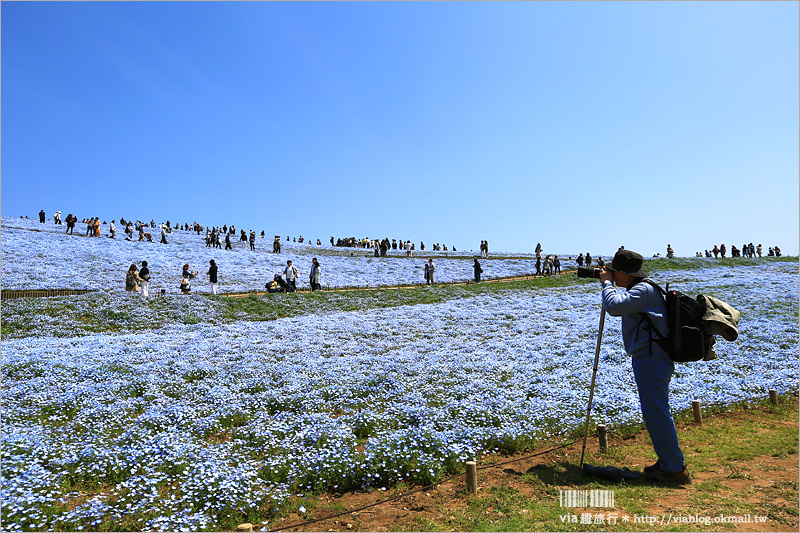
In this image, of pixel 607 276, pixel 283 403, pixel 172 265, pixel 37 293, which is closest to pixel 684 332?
pixel 607 276

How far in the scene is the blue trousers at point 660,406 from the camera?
18.8 ft

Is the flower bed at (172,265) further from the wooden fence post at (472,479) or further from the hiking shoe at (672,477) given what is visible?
the hiking shoe at (672,477)

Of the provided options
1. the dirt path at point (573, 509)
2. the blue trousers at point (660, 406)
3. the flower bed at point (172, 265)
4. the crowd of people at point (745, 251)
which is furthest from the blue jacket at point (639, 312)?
the crowd of people at point (745, 251)

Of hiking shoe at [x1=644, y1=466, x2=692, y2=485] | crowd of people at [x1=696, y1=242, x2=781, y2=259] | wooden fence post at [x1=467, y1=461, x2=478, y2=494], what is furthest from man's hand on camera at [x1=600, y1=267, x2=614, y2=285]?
crowd of people at [x1=696, y1=242, x2=781, y2=259]

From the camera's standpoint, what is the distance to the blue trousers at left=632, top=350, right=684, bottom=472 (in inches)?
226

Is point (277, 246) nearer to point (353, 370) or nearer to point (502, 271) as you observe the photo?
point (502, 271)

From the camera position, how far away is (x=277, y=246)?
48.0m

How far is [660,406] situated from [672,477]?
953 millimetres

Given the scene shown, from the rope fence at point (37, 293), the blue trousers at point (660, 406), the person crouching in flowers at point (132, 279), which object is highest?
the person crouching in flowers at point (132, 279)

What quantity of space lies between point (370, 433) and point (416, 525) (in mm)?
3135

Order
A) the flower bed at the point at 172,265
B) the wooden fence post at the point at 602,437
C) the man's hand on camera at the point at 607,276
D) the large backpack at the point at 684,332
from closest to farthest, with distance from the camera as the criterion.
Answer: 1. the large backpack at the point at 684,332
2. the man's hand on camera at the point at 607,276
3. the wooden fence post at the point at 602,437
4. the flower bed at the point at 172,265

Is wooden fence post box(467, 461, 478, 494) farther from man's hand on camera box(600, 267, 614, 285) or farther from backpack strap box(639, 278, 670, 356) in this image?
man's hand on camera box(600, 267, 614, 285)

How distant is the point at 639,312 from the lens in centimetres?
598

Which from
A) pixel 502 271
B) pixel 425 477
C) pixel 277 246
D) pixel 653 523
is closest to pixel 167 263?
pixel 277 246
